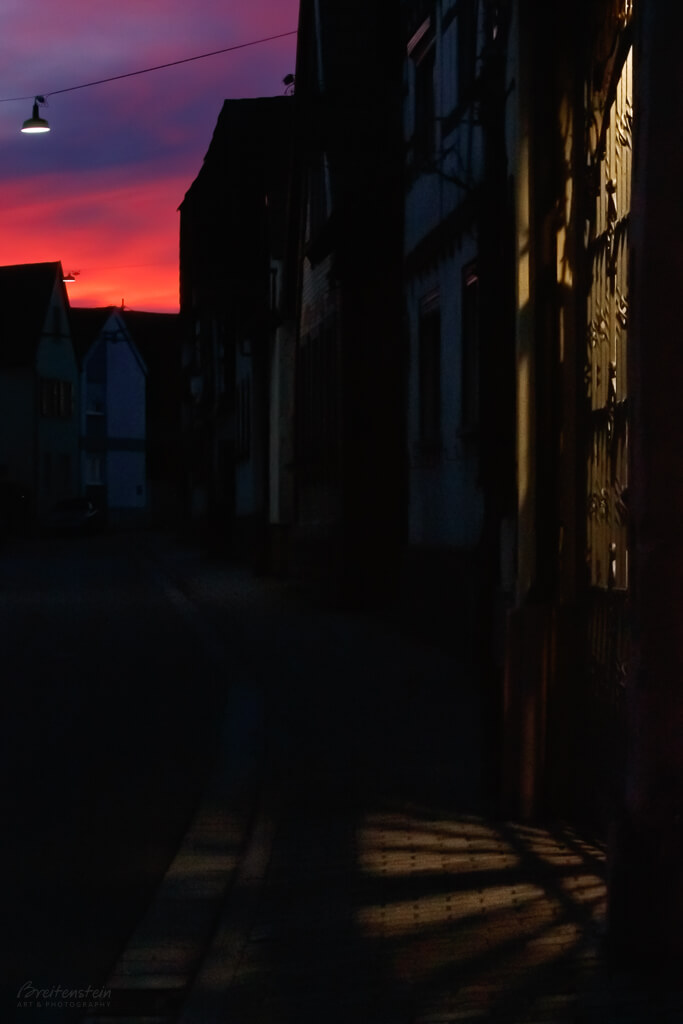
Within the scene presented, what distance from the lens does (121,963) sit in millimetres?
5781

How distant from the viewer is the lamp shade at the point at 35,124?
28.4 metres

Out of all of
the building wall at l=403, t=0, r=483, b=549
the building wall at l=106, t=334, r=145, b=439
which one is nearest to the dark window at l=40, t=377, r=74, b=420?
the building wall at l=106, t=334, r=145, b=439

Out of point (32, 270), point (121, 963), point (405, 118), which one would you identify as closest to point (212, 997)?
point (121, 963)

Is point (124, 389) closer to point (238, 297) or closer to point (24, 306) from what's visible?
point (24, 306)

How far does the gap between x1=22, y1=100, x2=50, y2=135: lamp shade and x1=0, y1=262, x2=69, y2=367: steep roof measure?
47295 mm

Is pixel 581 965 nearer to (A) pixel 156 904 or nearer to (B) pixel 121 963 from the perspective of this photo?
(B) pixel 121 963

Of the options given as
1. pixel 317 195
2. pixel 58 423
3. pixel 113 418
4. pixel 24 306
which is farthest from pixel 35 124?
pixel 113 418

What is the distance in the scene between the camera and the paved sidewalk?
5.18 metres

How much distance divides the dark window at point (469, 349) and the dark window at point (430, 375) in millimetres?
1522

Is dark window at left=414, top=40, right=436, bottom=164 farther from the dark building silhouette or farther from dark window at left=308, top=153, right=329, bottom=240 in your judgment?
the dark building silhouette

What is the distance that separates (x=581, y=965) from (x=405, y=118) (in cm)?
1676

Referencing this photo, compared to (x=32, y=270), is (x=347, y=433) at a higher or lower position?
lower

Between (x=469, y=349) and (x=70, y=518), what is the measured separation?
52.8 meters

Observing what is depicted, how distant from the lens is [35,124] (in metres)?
28.4
